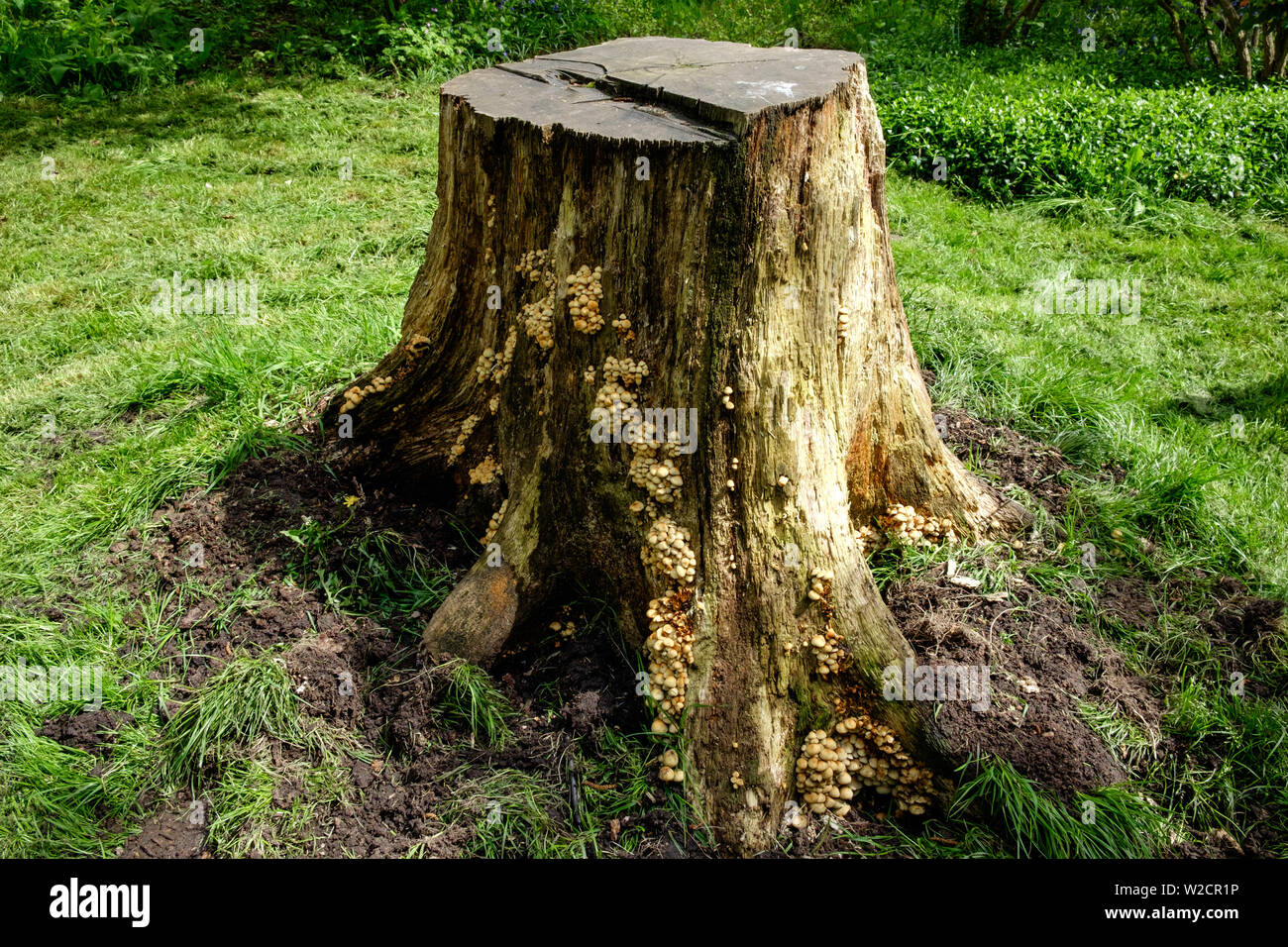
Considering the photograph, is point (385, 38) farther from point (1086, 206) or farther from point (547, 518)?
point (547, 518)

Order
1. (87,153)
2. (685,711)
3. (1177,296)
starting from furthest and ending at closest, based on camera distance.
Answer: (87,153) < (1177,296) < (685,711)

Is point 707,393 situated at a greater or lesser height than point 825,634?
greater

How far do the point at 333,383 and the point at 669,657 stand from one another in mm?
2543

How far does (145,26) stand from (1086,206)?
9.62m

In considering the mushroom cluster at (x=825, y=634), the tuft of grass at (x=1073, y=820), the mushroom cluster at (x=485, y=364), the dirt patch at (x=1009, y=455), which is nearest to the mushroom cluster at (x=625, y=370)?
the mushroom cluster at (x=485, y=364)

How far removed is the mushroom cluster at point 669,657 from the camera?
9.38 ft

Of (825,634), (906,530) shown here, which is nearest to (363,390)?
(825,634)

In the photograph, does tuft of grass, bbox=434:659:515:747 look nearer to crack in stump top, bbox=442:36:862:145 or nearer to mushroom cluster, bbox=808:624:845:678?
mushroom cluster, bbox=808:624:845:678

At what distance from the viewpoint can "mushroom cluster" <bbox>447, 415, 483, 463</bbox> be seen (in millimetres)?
3514

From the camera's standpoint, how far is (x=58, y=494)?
3904 mm

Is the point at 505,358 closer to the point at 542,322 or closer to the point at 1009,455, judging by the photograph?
the point at 542,322

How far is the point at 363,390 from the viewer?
12.6ft

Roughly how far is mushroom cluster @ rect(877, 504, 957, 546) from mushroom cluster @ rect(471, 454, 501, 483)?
5.13 ft
